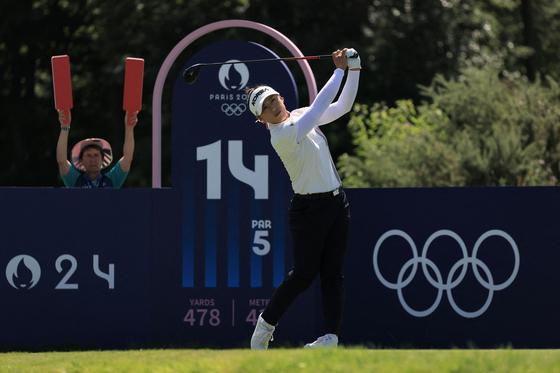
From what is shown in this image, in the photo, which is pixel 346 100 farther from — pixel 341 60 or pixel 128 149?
pixel 128 149

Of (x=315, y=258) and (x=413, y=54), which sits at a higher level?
(x=413, y=54)

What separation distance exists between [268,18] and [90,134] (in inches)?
320

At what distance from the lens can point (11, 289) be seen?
5742 millimetres

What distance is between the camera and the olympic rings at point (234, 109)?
5.94 metres

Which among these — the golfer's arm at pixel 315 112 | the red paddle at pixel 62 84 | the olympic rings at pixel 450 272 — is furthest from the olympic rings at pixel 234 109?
the olympic rings at pixel 450 272

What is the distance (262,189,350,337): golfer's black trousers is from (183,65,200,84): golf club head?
1.49 meters

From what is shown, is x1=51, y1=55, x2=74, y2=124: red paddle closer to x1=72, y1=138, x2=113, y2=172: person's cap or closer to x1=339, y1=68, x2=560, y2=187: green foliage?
x1=72, y1=138, x2=113, y2=172: person's cap

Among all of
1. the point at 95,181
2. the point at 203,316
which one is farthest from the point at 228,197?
the point at 95,181

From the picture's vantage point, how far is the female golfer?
179 inches

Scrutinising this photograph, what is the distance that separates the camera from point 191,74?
553 cm

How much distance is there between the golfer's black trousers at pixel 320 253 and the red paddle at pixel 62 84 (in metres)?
2.68

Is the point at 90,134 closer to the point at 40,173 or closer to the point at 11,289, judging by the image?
the point at 40,173

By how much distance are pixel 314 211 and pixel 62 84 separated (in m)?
2.94

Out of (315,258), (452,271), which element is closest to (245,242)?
(315,258)
